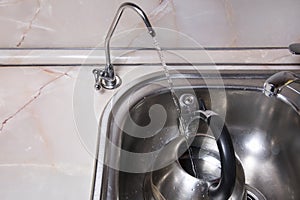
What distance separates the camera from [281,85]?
0.78 m

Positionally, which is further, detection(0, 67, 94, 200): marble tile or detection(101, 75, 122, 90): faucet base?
detection(101, 75, 122, 90): faucet base

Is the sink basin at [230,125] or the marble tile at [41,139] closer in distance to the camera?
the marble tile at [41,139]

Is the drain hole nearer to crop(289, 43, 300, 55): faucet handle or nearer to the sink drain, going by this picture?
the sink drain

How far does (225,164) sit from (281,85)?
0.25 meters

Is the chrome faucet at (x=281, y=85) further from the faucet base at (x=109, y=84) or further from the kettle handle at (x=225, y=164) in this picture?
the faucet base at (x=109, y=84)

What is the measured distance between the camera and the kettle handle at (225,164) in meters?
0.65

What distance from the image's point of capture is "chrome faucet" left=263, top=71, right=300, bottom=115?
77 centimetres

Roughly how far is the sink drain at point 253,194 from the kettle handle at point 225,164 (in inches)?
7.3

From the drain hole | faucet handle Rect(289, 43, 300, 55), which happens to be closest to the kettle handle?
the drain hole

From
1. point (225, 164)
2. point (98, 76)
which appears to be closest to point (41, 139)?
point (98, 76)

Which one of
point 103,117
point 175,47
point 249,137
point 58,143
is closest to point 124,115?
point 103,117

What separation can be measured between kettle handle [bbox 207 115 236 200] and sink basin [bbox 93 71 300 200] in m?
0.14

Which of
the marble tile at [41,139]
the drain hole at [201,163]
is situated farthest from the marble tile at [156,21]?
the drain hole at [201,163]

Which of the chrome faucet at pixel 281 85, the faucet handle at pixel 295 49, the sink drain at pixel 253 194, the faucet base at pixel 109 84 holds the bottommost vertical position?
the sink drain at pixel 253 194
